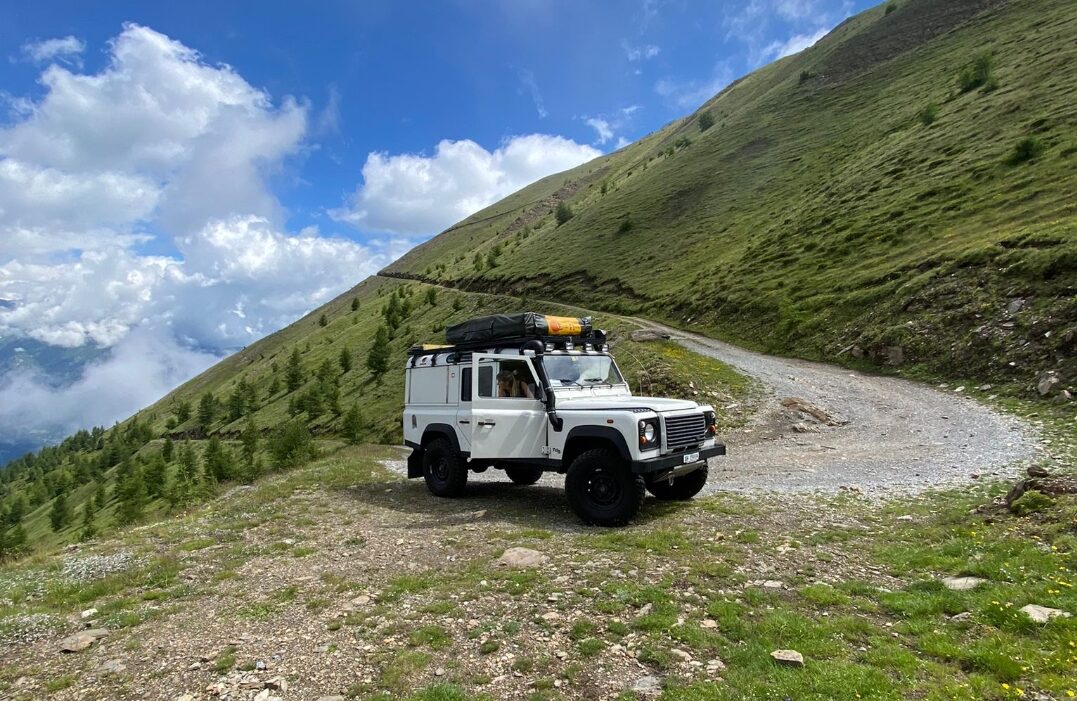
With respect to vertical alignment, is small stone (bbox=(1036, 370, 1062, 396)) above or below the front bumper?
above

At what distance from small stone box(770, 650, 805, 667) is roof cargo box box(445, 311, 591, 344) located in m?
8.07

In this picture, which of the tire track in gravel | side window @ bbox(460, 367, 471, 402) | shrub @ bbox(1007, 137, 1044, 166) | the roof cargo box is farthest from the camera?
shrub @ bbox(1007, 137, 1044, 166)

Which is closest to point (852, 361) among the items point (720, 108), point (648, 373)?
point (648, 373)

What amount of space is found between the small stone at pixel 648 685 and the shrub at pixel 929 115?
6346 cm

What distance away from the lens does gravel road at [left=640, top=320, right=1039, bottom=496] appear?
13453mm

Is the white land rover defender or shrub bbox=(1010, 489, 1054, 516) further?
the white land rover defender

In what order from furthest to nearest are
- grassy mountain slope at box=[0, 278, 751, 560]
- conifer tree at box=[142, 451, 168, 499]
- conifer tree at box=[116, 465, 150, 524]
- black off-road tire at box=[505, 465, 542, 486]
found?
1. conifer tree at box=[142, 451, 168, 499]
2. conifer tree at box=[116, 465, 150, 524]
3. grassy mountain slope at box=[0, 278, 751, 560]
4. black off-road tire at box=[505, 465, 542, 486]

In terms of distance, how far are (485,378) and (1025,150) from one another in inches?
1670

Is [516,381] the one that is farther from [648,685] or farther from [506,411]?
[648,685]

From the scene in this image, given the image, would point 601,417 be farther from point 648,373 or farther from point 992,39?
point 992,39

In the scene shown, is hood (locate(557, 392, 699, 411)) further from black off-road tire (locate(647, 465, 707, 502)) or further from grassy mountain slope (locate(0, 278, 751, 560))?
grassy mountain slope (locate(0, 278, 751, 560))

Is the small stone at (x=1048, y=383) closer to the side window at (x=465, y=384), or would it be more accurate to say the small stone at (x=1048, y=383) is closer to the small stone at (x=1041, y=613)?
the small stone at (x=1041, y=613)

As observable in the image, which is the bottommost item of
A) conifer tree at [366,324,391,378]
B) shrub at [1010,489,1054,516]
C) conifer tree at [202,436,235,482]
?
conifer tree at [202,436,235,482]

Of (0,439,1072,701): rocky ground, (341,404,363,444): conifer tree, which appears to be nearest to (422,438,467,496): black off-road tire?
(0,439,1072,701): rocky ground
